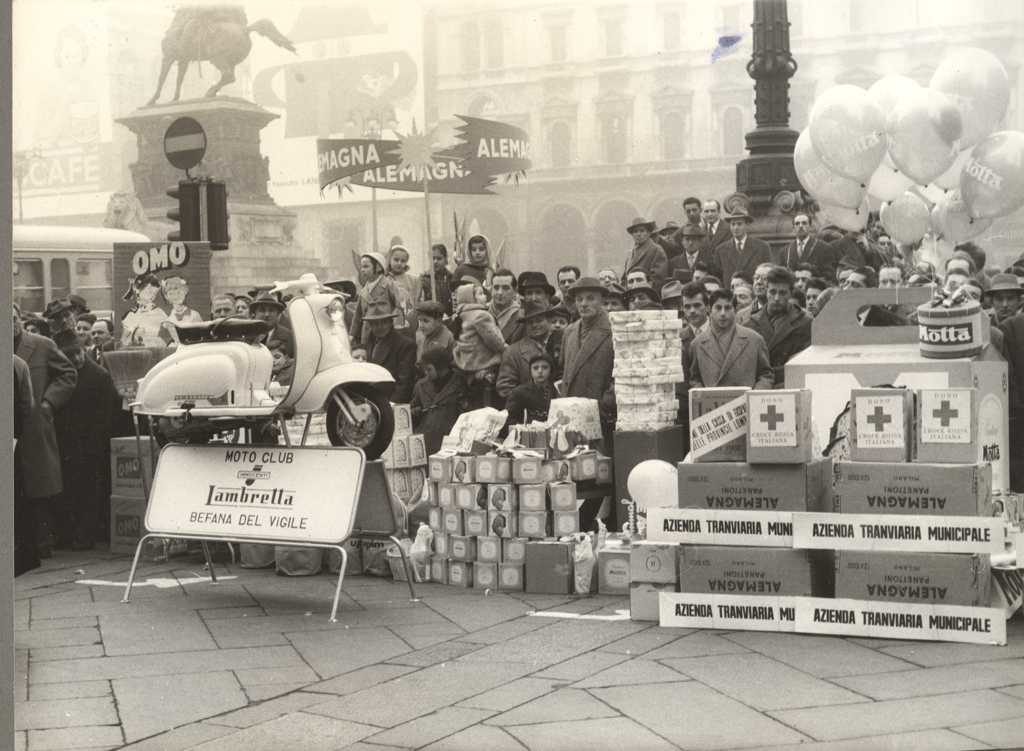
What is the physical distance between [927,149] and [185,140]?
15.6ft

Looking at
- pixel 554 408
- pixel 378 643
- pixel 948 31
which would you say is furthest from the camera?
pixel 554 408

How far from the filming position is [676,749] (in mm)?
4227

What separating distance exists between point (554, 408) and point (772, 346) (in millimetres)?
1496

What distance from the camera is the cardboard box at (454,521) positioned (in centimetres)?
716

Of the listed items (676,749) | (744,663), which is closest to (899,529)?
(744,663)

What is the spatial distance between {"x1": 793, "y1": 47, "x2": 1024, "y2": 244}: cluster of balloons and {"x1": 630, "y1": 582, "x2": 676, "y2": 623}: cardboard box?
3.35 m

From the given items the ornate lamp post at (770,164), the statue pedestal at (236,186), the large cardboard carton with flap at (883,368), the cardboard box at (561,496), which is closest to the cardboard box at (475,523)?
the cardboard box at (561,496)

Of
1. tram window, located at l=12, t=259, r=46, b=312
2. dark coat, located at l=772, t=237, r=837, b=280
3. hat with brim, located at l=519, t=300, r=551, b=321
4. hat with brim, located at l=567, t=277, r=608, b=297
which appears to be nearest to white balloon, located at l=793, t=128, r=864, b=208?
dark coat, located at l=772, t=237, r=837, b=280

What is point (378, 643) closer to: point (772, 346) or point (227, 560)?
point (227, 560)

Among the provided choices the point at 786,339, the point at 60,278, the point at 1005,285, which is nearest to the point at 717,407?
Result: the point at 786,339

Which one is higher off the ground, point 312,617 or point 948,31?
point 948,31

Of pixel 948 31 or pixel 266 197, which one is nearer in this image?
pixel 948 31

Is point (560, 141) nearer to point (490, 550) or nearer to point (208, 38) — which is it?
point (208, 38)

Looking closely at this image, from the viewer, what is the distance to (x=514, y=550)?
7004mm
